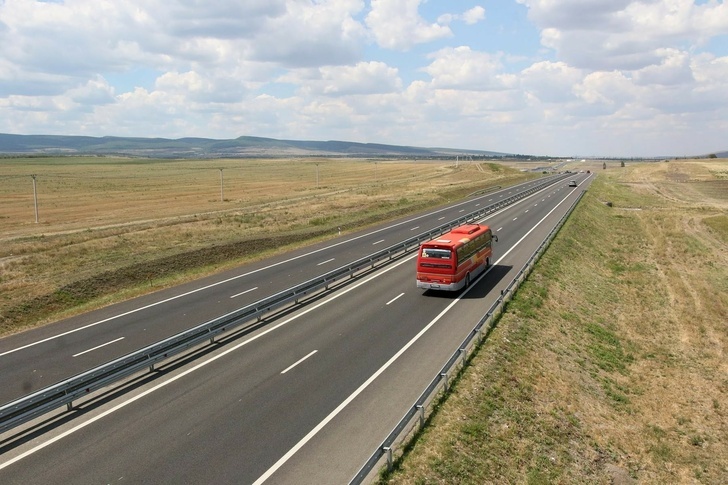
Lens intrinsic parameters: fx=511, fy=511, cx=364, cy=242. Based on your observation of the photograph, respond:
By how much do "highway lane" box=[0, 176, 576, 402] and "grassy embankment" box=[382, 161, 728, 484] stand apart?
543 inches

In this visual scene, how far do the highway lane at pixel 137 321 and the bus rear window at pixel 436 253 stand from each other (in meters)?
8.86

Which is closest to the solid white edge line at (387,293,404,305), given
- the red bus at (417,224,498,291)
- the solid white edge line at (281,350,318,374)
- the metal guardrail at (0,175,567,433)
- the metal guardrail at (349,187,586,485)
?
the red bus at (417,224,498,291)

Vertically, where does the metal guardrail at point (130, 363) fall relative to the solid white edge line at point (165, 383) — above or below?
above

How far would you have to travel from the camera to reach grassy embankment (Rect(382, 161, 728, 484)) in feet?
48.8

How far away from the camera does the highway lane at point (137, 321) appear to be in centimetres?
1983

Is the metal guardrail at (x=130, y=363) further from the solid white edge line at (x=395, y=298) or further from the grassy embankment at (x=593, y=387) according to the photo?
the grassy embankment at (x=593, y=387)

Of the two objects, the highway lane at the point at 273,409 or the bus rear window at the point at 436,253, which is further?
the bus rear window at the point at 436,253

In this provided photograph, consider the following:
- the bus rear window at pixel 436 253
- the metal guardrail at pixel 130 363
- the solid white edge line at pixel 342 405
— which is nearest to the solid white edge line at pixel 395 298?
the bus rear window at pixel 436 253

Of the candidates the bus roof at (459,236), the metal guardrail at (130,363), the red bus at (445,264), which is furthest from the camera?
the bus roof at (459,236)

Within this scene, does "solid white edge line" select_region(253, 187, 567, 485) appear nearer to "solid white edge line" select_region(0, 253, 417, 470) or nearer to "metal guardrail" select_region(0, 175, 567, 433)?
"solid white edge line" select_region(0, 253, 417, 470)

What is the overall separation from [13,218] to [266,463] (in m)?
75.0

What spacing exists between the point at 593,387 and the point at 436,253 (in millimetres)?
10467

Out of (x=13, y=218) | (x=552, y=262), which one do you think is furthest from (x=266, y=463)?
(x=13, y=218)

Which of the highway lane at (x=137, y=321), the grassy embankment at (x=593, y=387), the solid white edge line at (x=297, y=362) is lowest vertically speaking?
the grassy embankment at (x=593, y=387)
